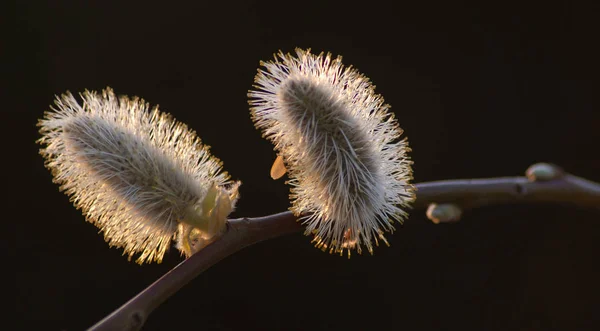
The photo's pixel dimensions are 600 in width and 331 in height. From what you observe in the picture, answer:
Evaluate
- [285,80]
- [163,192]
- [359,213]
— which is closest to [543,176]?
[359,213]

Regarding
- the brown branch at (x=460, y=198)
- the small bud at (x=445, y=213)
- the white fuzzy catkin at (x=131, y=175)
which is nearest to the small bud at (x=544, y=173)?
the brown branch at (x=460, y=198)

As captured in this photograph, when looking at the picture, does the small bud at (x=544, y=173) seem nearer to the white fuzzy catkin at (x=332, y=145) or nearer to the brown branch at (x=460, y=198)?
the brown branch at (x=460, y=198)

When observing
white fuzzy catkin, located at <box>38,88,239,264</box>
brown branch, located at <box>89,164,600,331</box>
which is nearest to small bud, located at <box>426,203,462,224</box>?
brown branch, located at <box>89,164,600,331</box>

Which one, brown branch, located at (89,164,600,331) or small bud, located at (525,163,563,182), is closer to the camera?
brown branch, located at (89,164,600,331)

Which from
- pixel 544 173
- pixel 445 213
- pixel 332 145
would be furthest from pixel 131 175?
pixel 544 173

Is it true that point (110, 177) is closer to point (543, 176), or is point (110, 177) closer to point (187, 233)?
point (187, 233)

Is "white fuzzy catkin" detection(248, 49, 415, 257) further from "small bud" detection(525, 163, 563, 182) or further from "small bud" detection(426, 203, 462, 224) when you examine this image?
"small bud" detection(525, 163, 563, 182)
